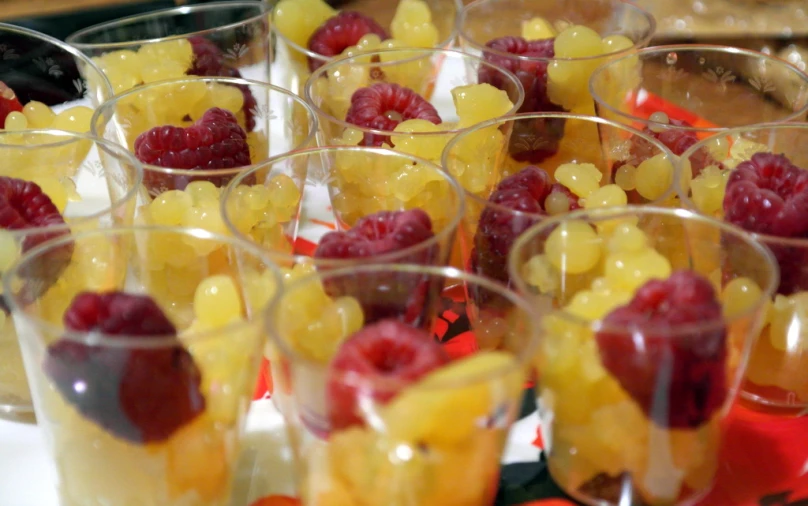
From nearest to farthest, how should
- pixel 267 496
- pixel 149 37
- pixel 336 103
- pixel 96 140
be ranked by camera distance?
pixel 267 496, pixel 96 140, pixel 336 103, pixel 149 37

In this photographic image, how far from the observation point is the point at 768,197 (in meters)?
0.78

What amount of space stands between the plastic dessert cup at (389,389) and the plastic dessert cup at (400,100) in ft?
0.93

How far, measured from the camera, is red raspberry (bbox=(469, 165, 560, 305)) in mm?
762

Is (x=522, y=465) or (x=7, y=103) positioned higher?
(x=7, y=103)

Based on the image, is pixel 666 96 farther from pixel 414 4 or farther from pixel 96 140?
pixel 96 140

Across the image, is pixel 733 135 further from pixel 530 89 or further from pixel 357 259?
pixel 357 259

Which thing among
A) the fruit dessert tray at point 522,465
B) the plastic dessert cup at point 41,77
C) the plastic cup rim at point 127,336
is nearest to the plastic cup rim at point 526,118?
the fruit dessert tray at point 522,465

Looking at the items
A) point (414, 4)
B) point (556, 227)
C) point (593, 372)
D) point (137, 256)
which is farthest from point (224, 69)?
point (593, 372)

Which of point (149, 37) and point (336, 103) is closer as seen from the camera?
point (336, 103)

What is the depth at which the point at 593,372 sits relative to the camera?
24.2 inches

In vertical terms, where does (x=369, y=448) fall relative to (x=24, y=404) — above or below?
above

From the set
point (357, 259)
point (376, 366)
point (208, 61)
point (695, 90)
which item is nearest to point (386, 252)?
point (357, 259)

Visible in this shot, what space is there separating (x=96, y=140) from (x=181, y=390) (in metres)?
0.34

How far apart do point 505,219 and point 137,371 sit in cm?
34
